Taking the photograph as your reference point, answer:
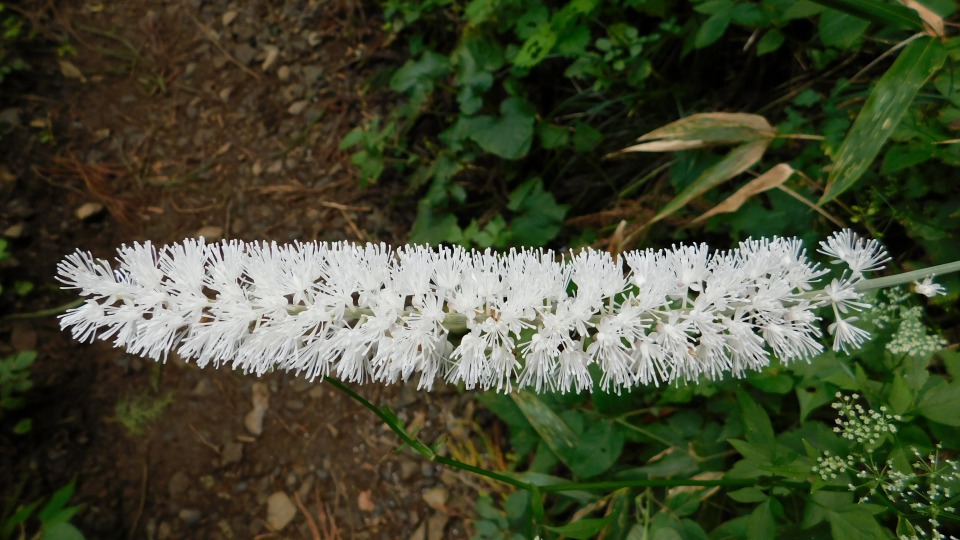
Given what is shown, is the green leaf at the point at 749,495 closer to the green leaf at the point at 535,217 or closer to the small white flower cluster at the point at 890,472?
the small white flower cluster at the point at 890,472

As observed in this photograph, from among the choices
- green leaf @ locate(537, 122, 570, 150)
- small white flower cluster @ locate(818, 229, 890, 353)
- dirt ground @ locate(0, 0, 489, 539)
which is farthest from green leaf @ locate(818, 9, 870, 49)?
dirt ground @ locate(0, 0, 489, 539)

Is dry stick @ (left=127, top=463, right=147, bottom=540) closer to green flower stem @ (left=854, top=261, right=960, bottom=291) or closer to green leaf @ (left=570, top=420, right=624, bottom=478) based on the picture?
green leaf @ (left=570, top=420, right=624, bottom=478)

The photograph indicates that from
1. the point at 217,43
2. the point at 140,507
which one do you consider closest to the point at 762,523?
the point at 140,507

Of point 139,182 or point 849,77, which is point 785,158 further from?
point 139,182

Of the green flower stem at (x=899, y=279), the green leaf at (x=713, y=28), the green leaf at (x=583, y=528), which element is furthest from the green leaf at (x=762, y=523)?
the green leaf at (x=713, y=28)

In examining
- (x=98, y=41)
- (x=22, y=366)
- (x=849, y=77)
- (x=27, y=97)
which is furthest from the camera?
(x=98, y=41)

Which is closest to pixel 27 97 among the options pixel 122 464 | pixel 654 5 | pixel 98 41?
pixel 98 41

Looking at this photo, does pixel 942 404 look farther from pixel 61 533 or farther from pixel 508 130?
pixel 61 533
